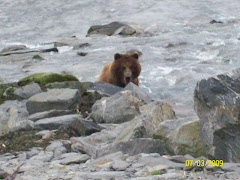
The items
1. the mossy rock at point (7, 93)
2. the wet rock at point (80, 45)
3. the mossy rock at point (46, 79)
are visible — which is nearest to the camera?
the mossy rock at point (7, 93)

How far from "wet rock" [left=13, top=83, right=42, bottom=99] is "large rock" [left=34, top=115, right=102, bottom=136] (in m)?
2.22

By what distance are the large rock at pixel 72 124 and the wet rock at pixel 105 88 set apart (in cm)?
215

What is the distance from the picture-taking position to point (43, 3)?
29641mm

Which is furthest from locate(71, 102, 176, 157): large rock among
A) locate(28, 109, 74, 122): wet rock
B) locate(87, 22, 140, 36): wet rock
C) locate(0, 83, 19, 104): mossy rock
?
locate(87, 22, 140, 36): wet rock

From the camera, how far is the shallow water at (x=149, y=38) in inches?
524

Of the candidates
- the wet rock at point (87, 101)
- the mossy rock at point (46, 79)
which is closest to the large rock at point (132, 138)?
the wet rock at point (87, 101)

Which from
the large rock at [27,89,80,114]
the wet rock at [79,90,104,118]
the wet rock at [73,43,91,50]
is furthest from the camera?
the wet rock at [73,43,91,50]

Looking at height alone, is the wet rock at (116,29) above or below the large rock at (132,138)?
below

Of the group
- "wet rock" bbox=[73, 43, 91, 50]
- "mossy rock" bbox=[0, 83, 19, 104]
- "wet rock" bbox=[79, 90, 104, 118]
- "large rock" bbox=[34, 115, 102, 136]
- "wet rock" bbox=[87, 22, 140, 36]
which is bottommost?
"wet rock" bbox=[73, 43, 91, 50]

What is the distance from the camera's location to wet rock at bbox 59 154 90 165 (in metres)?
5.12

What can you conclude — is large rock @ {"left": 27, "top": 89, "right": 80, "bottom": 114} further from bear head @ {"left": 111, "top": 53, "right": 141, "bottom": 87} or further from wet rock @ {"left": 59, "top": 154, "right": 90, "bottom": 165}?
wet rock @ {"left": 59, "top": 154, "right": 90, "bottom": 165}

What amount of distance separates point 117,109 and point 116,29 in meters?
13.9

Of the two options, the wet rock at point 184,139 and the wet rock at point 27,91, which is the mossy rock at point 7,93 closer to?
the wet rock at point 27,91

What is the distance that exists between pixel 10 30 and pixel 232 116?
20.4 meters
